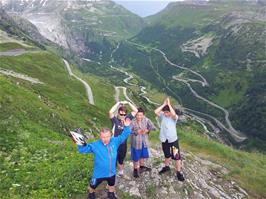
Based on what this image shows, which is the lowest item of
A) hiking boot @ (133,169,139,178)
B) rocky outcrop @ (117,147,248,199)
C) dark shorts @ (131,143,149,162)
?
rocky outcrop @ (117,147,248,199)

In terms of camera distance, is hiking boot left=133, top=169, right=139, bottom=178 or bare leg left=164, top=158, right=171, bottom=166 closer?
hiking boot left=133, top=169, right=139, bottom=178

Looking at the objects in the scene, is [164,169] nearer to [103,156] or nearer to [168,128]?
[168,128]

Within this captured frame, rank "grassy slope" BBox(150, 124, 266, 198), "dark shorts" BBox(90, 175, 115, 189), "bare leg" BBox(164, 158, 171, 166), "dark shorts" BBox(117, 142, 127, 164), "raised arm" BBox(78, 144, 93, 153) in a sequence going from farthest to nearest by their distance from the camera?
"grassy slope" BBox(150, 124, 266, 198), "bare leg" BBox(164, 158, 171, 166), "dark shorts" BBox(117, 142, 127, 164), "dark shorts" BBox(90, 175, 115, 189), "raised arm" BBox(78, 144, 93, 153)

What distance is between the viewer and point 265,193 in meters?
28.2

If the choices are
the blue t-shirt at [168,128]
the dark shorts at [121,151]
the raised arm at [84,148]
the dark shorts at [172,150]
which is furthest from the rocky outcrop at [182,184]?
the raised arm at [84,148]

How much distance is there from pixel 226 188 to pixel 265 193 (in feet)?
10.6

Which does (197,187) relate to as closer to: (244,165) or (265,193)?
(265,193)

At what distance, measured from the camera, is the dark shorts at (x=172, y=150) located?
75.7ft

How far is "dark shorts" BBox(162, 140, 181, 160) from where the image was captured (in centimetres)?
2308

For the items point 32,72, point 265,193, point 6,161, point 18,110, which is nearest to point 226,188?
point 265,193

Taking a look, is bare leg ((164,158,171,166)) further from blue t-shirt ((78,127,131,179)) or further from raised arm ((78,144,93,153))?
raised arm ((78,144,93,153))

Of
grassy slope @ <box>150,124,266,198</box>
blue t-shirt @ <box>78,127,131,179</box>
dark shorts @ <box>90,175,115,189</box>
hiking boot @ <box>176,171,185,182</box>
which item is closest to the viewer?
blue t-shirt @ <box>78,127,131,179</box>

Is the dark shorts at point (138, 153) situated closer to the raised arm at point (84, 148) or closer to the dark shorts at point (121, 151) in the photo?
the dark shorts at point (121, 151)

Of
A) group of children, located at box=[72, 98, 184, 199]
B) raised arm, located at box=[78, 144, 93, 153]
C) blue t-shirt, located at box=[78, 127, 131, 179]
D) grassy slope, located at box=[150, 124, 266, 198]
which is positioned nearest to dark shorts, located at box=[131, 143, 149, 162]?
group of children, located at box=[72, 98, 184, 199]
